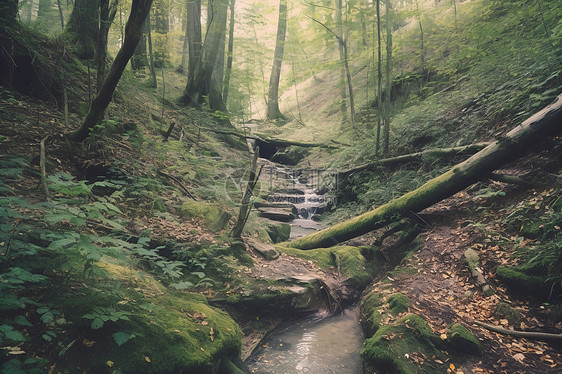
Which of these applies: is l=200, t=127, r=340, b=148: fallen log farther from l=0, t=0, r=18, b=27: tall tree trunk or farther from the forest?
l=0, t=0, r=18, b=27: tall tree trunk

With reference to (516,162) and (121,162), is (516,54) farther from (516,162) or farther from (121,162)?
(121,162)

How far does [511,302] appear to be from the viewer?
12.9 feet

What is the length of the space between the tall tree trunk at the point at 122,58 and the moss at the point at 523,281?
19.2ft

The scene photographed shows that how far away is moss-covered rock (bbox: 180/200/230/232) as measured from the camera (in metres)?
5.59

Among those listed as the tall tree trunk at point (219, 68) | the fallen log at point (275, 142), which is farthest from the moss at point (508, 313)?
the tall tree trunk at point (219, 68)

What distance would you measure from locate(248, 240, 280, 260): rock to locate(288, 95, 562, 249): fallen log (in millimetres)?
1492

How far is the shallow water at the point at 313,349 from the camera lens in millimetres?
3771

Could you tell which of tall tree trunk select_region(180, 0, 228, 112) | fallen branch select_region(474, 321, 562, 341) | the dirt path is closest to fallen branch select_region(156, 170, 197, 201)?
the dirt path

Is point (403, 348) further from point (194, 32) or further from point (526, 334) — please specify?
point (194, 32)

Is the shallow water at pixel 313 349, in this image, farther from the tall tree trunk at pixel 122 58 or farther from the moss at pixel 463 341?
the tall tree trunk at pixel 122 58

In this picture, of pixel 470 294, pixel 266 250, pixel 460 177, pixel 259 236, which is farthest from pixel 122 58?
pixel 460 177

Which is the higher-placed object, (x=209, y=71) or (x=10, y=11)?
(x=209, y=71)

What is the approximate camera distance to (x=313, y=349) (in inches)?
165

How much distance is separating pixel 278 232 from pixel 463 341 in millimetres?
5122
